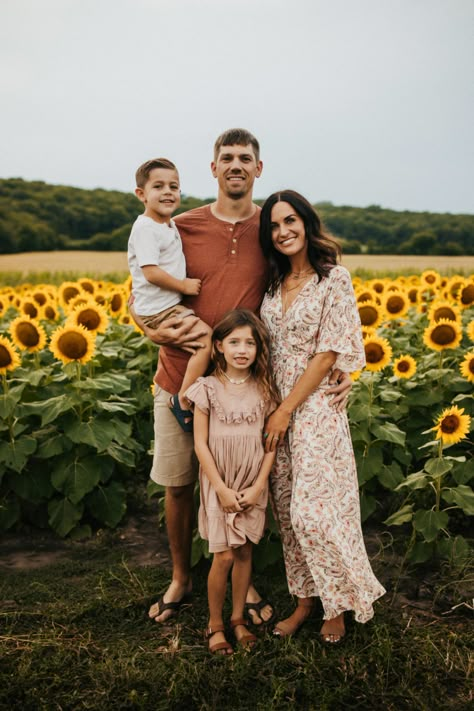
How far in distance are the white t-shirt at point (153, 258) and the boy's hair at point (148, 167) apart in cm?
21

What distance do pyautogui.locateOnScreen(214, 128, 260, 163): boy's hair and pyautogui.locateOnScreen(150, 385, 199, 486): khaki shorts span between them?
1.52 metres

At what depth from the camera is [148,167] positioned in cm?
407

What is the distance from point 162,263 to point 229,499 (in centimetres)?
141

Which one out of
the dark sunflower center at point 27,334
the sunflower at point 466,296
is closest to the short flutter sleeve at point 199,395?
the dark sunflower center at point 27,334

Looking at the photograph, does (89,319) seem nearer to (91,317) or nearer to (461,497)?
(91,317)

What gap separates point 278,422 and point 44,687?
180cm

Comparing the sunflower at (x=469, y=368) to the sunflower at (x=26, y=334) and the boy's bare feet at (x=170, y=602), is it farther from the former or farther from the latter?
the sunflower at (x=26, y=334)

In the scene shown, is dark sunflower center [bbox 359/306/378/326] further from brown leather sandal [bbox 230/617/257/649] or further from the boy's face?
brown leather sandal [bbox 230/617/257/649]

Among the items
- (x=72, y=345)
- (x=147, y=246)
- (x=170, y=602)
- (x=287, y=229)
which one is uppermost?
(x=287, y=229)

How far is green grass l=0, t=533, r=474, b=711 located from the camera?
11.2 feet

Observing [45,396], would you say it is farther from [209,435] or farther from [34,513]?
[209,435]

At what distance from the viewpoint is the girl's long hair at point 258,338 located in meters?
3.79

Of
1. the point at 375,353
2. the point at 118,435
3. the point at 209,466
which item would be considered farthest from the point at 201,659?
the point at 375,353

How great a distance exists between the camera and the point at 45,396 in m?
5.80
